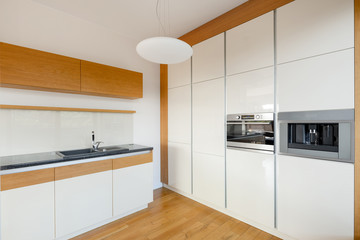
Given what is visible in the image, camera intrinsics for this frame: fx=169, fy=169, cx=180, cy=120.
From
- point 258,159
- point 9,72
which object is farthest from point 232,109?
point 9,72

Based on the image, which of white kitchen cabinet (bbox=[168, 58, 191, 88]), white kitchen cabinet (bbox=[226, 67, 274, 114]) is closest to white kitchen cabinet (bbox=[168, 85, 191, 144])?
white kitchen cabinet (bbox=[168, 58, 191, 88])

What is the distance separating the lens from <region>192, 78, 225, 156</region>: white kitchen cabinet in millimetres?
2443

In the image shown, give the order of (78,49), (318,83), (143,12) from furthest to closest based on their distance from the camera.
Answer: (78,49)
(143,12)
(318,83)

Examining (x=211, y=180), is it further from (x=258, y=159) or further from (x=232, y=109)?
(x=232, y=109)

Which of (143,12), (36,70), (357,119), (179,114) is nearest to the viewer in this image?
(357,119)

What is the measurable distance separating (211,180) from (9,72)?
109 inches

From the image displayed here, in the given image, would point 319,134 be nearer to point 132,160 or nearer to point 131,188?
point 132,160

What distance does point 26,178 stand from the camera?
5.45 ft

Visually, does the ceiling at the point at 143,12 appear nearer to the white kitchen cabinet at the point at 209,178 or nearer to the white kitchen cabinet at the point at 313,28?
the white kitchen cabinet at the point at 313,28

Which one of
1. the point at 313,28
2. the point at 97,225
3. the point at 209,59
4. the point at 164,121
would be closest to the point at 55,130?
the point at 97,225

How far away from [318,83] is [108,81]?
2.54 metres

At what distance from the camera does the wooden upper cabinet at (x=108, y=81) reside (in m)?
2.28

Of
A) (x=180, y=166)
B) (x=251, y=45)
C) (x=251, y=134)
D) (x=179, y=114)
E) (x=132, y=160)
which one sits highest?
(x=251, y=45)

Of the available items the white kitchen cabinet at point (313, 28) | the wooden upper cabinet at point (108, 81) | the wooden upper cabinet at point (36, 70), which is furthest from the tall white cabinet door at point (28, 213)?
the white kitchen cabinet at point (313, 28)
